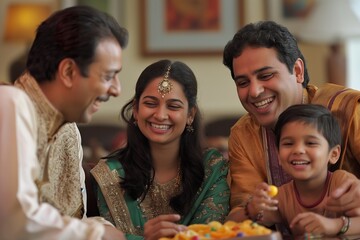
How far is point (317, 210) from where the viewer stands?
261 cm

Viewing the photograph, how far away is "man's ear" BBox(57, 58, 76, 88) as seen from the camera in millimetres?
2186

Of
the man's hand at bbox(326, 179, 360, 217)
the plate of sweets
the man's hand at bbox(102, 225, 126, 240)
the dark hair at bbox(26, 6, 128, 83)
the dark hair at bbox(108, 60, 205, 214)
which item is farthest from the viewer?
the dark hair at bbox(108, 60, 205, 214)

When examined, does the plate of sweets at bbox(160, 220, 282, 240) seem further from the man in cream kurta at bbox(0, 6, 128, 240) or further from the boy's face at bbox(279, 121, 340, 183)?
the boy's face at bbox(279, 121, 340, 183)

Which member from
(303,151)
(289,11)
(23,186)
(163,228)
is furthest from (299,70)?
(289,11)

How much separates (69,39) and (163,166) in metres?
0.94

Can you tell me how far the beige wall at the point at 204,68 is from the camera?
286 inches

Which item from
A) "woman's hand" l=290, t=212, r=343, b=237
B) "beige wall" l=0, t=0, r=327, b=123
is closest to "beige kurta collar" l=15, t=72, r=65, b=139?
"woman's hand" l=290, t=212, r=343, b=237

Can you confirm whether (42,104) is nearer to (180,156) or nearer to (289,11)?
(180,156)

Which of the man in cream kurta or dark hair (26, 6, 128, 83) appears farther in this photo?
dark hair (26, 6, 128, 83)

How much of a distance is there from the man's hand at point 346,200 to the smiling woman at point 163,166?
19.2 inches

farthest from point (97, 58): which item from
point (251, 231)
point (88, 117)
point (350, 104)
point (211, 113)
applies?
point (211, 113)

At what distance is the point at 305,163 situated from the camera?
2.57 m

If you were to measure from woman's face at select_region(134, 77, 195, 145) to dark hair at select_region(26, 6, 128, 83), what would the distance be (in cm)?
65

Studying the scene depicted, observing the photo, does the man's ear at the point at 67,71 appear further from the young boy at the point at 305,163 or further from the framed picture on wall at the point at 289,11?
the framed picture on wall at the point at 289,11
